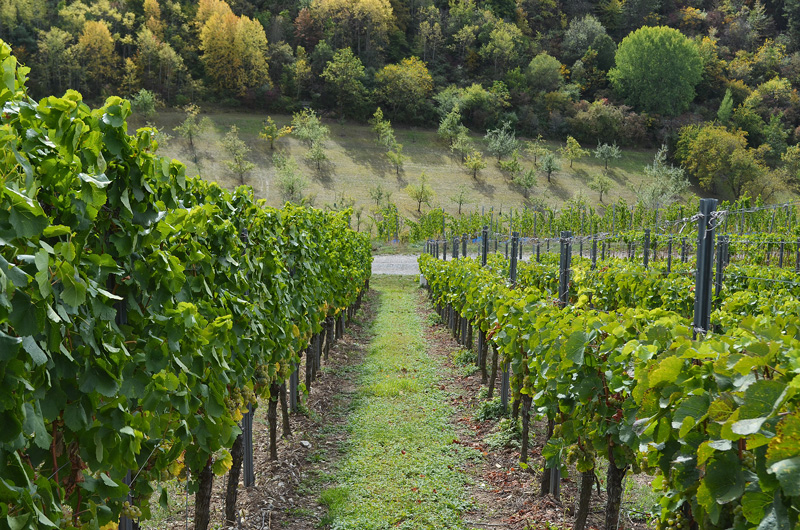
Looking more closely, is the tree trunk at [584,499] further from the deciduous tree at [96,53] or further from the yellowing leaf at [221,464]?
the deciduous tree at [96,53]

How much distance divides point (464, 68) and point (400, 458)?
7218 cm

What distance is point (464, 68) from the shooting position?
71250 millimetres

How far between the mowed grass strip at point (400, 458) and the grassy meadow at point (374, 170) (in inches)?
1239

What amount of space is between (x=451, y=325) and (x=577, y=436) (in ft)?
25.9

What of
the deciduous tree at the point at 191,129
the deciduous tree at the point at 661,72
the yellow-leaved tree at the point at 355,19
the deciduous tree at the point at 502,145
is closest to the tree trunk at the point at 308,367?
the deciduous tree at the point at 191,129

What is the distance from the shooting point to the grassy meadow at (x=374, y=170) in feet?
133

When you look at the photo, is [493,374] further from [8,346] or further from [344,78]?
[344,78]

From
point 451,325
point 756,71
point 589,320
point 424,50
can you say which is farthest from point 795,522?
point 756,71

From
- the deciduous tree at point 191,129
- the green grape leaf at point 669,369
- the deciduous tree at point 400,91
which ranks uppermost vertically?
the deciduous tree at point 400,91

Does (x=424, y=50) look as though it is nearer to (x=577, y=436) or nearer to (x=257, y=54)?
(x=257, y=54)

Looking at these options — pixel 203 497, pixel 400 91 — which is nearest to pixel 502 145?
pixel 400 91

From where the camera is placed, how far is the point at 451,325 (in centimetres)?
1136

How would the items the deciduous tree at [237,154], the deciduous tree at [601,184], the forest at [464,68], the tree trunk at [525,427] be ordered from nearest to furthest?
the tree trunk at [525,427] < the deciduous tree at [237,154] < the deciduous tree at [601,184] < the forest at [464,68]

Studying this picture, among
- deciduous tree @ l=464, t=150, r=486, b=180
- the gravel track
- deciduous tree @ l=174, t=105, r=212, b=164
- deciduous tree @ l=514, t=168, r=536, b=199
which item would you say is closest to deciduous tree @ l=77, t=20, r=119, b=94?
deciduous tree @ l=174, t=105, r=212, b=164
